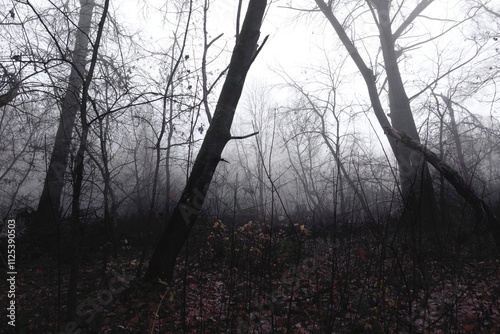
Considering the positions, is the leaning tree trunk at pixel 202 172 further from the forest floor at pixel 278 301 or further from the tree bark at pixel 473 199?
the tree bark at pixel 473 199

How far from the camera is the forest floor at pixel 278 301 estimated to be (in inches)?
89.8

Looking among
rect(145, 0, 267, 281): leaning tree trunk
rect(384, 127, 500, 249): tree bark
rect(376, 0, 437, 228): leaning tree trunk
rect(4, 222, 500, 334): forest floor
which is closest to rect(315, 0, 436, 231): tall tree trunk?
rect(376, 0, 437, 228): leaning tree trunk

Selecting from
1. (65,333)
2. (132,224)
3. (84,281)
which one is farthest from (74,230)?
(132,224)

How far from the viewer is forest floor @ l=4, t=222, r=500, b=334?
2.28 metres

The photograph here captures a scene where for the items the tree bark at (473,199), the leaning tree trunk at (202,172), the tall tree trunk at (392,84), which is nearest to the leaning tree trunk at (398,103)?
the tall tree trunk at (392,84)

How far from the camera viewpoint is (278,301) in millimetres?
3367

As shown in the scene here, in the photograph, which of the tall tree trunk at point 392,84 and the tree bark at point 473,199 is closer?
the tree bark at point 473,199

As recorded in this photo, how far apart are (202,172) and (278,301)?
1628 millimetres

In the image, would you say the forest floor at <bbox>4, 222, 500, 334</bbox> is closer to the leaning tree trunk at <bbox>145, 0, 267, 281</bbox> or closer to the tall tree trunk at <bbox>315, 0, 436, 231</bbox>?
the leaning tree trunk at <bbox>145, 0, 267, 281</bbox>

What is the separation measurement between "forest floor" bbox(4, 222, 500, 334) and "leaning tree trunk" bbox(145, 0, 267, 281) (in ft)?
0.78

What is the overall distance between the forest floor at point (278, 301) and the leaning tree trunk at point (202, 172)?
0.78 ft

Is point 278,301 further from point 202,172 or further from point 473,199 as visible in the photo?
point 473,199

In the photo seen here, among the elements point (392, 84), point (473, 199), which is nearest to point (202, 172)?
point (473, 199)

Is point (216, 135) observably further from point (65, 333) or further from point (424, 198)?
point (424, 198)
